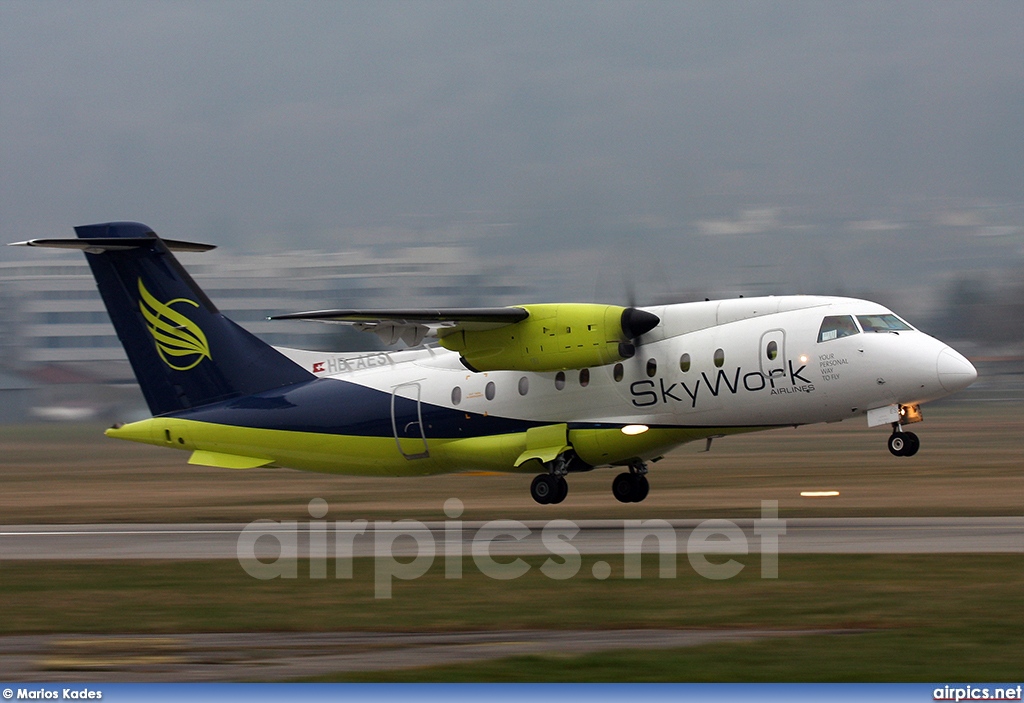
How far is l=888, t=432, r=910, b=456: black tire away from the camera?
1916 centimetres

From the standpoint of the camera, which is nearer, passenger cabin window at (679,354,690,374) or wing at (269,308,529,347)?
wing at (269,308,529,347)

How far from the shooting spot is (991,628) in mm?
11961

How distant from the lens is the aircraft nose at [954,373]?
19.0 meters

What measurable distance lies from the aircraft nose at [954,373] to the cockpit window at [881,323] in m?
1.04

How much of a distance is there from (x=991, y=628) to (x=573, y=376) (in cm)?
1066

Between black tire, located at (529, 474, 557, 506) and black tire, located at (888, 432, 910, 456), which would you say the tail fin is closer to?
black tire, located at (529, 474, 557, 506)

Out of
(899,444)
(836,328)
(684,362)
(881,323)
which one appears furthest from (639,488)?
(881,323)

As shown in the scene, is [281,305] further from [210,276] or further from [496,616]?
[496,616]

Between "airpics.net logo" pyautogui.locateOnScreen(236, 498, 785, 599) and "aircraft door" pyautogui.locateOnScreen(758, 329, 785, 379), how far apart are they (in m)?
2.64

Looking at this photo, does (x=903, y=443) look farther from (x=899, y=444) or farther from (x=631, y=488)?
(x=631, y=488)

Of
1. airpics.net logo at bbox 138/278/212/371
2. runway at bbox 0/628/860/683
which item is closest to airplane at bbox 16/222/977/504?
airpics.net logo at bbox 138/278/212/371

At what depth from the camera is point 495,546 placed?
18859 millimetres

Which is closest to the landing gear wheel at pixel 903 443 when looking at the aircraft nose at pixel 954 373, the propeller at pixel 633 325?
the aircraft nose at pixel 954 373

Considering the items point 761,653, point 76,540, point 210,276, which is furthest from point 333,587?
point 210,276
